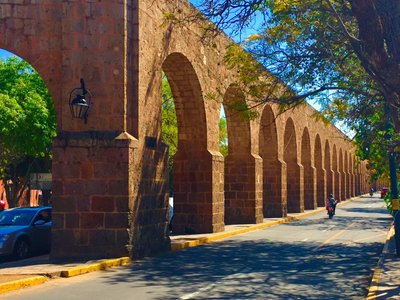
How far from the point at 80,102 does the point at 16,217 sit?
4.20 metres

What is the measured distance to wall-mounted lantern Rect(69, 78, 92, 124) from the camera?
1233 centimetres

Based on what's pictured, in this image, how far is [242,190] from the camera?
24500 mm

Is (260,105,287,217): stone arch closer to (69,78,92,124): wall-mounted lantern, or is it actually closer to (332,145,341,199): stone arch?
(69,78,92,124): wall-mounted lantern

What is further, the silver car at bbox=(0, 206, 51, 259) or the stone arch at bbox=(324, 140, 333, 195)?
the stone arch at bbox=(324, 140, 333, 195)

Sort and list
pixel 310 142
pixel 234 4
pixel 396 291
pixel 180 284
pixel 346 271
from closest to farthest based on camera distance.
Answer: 1. pixel 396 291
2. pixel 180 284
3. pixel 346 271
4. pixel 234 4
5. pixel 310 142

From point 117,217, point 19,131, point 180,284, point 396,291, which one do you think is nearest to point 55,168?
point 117,217

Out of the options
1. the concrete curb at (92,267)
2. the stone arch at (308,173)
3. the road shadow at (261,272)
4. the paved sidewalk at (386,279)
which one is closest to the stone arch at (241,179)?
the concrete curb at (92,267)

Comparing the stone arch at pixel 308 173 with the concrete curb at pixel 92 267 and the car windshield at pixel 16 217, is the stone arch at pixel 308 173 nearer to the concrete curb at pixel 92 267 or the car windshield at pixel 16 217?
the concrete curb at pixel 92 267

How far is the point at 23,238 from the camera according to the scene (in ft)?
44.0

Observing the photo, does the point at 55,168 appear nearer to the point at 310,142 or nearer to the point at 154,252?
the point at 154,252

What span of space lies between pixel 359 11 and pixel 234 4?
3348 millimetres

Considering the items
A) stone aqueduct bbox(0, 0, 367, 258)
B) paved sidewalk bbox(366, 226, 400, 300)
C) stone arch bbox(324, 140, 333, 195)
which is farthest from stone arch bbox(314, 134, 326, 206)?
paved sidewalk bbox(366, 226, 400, 300)

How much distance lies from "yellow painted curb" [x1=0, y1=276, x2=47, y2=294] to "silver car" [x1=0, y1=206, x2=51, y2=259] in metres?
3.43

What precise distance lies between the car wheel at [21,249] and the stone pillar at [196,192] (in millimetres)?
6963
